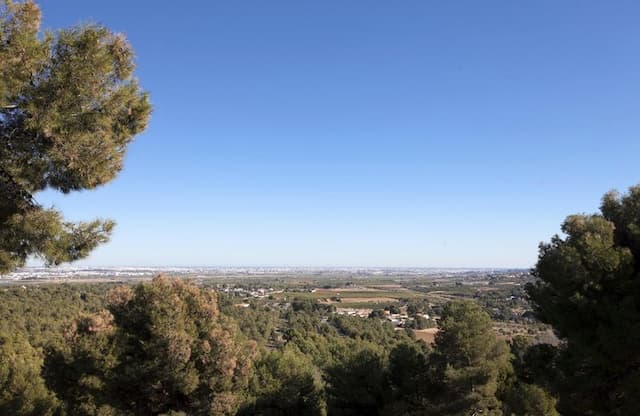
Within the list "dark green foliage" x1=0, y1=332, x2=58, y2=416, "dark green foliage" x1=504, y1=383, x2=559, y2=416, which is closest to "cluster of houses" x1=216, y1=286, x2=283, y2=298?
"dark green foliage" x1=0, y1=332, x2=58, y2=416

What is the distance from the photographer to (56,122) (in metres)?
5.24

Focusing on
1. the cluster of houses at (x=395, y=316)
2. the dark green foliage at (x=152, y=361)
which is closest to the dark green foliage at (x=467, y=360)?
the dark green foliage at (x=152, y=361)

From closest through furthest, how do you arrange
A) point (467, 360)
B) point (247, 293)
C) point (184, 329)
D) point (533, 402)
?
point (184, 329)
point (533, 402)
point (467, 360)
point (247, 293)

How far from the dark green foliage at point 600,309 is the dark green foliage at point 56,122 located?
8680 mm

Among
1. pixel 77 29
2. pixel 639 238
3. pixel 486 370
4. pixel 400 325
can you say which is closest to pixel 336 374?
pixel 486 370

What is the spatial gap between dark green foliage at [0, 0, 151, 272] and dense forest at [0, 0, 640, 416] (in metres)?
A: 0.02

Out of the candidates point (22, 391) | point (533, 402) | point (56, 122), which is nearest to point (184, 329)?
point (22, 391)

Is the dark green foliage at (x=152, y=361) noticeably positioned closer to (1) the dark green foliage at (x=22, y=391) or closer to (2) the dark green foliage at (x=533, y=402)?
(1) the dark green foliage at (x=22, y=391)

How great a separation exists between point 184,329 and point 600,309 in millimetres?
10815

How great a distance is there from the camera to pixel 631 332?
751 centimetres

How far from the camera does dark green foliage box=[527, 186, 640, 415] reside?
777 centimetres

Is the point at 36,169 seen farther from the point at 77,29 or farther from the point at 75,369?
the point at 75,369

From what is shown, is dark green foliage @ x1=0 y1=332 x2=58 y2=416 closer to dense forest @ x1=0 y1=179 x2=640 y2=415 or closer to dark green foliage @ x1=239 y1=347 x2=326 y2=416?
dense forest @ x1=0 y1=179 x2=640 y2=415

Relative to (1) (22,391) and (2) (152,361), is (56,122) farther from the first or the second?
(1) (22,391)
